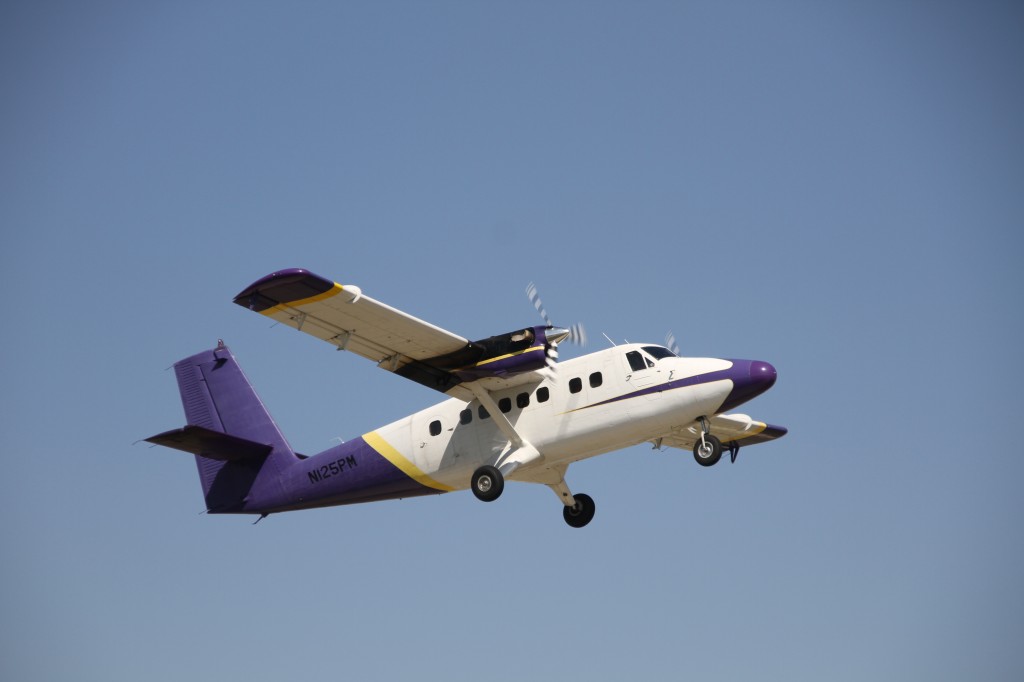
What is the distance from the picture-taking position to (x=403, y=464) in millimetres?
24188

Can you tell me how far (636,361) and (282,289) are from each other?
21.8 feet

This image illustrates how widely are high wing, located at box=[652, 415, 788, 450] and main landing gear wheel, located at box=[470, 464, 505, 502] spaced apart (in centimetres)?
440

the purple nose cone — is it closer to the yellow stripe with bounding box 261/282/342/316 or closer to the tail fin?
the yellow stripe with bounding box 261/282/342/316

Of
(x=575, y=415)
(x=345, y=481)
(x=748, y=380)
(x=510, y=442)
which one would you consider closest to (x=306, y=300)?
(x=510, y=442)

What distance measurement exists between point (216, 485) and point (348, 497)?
3.14m

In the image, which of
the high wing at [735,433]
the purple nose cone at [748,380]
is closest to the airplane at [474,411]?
the purple nose cone at [748,380]

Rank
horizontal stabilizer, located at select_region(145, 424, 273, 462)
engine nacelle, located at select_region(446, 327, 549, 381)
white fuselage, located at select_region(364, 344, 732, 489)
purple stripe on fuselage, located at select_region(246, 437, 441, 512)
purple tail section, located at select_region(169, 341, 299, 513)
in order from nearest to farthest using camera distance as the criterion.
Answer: white fuselage, located at select_region(364, 344, 732, 489), engine nacelle, located at select_region(446, 327, 549, 381), horizontal stabilizer, located at select_region(145, 424, 273, 462), purple stripe on fuselage, located at select_region(246, 437, 441, 512), purple tail section, located at select_region(169, 341, 299, 513)

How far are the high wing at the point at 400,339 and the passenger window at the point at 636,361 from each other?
1571mm

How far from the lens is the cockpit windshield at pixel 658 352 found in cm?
2295

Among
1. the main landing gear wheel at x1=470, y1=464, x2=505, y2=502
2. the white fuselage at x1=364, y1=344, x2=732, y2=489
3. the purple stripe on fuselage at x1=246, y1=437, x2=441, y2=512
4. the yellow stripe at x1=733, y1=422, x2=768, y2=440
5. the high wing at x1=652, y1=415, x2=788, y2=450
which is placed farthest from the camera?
the yellow stripe at x1=733, y1=422, x2=768, y2=440

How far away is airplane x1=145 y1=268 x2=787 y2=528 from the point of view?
22.2 metres

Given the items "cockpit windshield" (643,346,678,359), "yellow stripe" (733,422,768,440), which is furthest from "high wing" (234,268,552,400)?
"yellow stripe" (733,422,768,440)

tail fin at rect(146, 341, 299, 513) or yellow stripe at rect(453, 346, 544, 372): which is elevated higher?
yellow stripe at rect(453, 346, 544, 372)

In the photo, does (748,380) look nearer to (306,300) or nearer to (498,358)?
(498,358)
